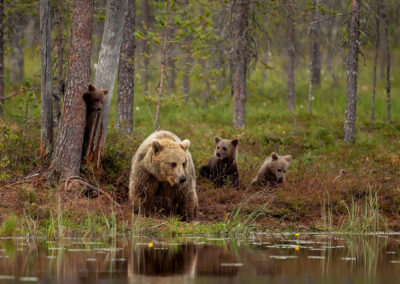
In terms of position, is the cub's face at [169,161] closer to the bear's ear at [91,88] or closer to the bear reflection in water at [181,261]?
the bear reflection in water at [181,261]

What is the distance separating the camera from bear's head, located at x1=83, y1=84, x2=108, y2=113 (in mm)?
11281

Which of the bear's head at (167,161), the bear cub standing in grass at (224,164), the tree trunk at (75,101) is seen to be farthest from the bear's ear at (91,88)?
→ the bear cub standing in grass at (224,164)

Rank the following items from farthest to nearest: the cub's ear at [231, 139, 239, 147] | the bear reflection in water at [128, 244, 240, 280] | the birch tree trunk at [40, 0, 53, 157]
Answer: the cub's ear at [231, 139, 239, 147]
the birch tree trunk at [40, 0, 53, 157]
the bear reflection in water at [128, 244, 240, 280]

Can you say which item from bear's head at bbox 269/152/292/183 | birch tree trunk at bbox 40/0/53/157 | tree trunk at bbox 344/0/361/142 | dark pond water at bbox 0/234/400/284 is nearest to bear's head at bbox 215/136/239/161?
bear's head at bbox 269/152/292/183

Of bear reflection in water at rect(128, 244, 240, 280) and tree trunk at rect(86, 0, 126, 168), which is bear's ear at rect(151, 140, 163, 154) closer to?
tree trunk at rect(86, 0, 126, 168)

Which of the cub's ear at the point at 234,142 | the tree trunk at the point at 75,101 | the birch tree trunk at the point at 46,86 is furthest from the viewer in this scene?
the cub's ear at the point at 234,142

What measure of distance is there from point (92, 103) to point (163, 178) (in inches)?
94.1

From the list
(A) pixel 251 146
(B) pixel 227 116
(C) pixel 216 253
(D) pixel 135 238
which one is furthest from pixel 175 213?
(B) pixel 227 116

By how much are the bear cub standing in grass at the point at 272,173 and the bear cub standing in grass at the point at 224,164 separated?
0.52 meters

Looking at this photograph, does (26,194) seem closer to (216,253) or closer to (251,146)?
(216,253)

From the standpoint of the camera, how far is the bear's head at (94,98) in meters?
11.3

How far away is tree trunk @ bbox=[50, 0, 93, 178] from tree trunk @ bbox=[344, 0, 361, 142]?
9311mm

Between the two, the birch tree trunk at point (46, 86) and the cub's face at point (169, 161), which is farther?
the birch tree trunk at point (46, 86)

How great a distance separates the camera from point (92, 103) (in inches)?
447
